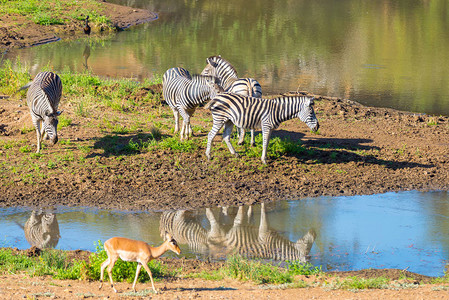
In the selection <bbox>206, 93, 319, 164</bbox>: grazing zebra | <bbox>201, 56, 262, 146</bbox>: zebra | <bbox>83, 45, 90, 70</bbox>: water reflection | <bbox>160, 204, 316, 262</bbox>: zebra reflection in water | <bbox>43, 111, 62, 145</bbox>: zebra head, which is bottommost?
<bbox>160, 204, 316, 262</bbox>: zebra reflection in water

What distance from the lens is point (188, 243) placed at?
9.78 m

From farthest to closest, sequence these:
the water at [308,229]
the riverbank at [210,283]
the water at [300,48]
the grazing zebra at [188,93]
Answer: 1. the water at [300,48]
2. the grazing zebra at [188,93]
3. the water at [308,229]
4. the riverbank at [210,283]

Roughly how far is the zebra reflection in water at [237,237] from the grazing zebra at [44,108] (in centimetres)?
383

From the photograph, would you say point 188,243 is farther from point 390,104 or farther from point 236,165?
point 390,104

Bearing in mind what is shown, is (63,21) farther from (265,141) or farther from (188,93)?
(265,141)

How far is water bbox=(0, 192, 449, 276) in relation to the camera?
9.33m

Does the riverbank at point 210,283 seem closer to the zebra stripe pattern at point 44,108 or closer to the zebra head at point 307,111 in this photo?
the zebra stripe pattern at point 44,108

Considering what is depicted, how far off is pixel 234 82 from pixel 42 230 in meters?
6.42

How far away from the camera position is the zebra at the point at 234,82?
14.3 m

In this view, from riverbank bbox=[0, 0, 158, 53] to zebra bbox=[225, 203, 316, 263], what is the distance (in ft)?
70.7

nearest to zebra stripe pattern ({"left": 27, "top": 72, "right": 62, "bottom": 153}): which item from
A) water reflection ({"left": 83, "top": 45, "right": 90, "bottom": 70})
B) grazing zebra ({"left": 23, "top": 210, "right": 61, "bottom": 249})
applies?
grazing zebra ({"left": 23, "top": 210, "right": 61, "bottom": 249})

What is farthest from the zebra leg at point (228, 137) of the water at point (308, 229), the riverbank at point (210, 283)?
the riverbank at point (210, 283)

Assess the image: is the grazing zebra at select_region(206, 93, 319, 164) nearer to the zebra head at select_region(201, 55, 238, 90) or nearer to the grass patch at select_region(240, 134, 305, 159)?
the grass patch at select_region(240, 134, 305, 159)

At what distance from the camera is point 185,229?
10.3m
